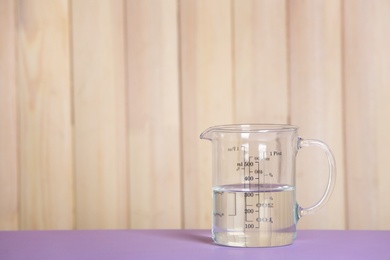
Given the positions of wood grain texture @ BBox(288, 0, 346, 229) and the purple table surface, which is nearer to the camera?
the purple table surface

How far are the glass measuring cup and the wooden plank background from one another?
383 mm

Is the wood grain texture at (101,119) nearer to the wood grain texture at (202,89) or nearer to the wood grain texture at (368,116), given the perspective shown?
the wood grain texture at (202,89)

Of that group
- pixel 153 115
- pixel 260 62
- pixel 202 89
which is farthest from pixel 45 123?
pixel 260 62

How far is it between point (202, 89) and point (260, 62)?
0.14 meters

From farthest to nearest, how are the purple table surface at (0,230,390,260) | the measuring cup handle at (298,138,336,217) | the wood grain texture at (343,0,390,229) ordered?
the wood grain texture at (343,0,390,229) → the measuring cup handle at (298,138,336,217) → the purple table surface at (0,230,390,260)

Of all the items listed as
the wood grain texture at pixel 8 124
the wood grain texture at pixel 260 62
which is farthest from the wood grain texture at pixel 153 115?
the wood grain texture at pixel 8 124

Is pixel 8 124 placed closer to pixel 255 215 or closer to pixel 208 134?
pixel 208 134

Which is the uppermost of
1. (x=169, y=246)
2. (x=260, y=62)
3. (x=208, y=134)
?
(x=260, y=62)

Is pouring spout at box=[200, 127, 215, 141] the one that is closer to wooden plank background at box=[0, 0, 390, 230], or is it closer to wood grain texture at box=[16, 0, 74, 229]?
wooden plank background at box=[0, 0, 390, 230]

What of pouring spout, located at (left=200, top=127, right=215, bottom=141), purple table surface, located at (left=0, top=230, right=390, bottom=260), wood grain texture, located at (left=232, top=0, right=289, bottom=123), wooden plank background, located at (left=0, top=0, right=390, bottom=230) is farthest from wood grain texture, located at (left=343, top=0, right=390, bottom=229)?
pouring spout, located at (left=200, top=127, right=215, bottom=141)

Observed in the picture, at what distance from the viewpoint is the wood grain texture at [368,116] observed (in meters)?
1.55

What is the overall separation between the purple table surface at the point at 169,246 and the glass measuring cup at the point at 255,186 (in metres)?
0.03

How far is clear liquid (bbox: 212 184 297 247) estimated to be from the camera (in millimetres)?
1119

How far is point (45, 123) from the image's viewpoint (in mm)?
1603
